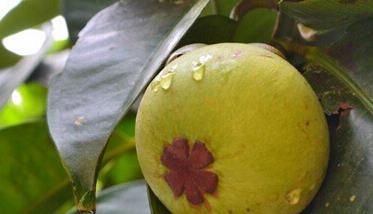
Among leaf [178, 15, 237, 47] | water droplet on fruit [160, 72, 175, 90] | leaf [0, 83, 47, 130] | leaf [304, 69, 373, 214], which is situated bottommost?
leaf [0, 83, 47, 130]

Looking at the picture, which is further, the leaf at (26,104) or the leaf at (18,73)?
the leaf at (26,104)

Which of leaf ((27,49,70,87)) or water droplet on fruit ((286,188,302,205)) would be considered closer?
water droplet on fruit ((286,188,302,205))

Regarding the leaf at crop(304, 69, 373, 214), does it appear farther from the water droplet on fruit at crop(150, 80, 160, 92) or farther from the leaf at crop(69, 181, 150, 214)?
the leaf at crop(69, 181, 150, 214)

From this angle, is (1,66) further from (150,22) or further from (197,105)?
(197,105)

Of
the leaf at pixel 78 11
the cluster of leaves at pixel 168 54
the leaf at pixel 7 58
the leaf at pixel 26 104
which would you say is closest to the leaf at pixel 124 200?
the cluster of leaves at pixel 168 54

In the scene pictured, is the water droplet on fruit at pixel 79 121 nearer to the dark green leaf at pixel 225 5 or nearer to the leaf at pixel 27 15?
the dark green leaf at pixel 225 5

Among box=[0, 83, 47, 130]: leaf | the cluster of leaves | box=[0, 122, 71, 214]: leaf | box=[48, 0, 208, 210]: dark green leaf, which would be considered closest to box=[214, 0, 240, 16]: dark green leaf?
the cluster of leaves

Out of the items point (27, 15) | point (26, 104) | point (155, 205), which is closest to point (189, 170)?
point (155, 205)
